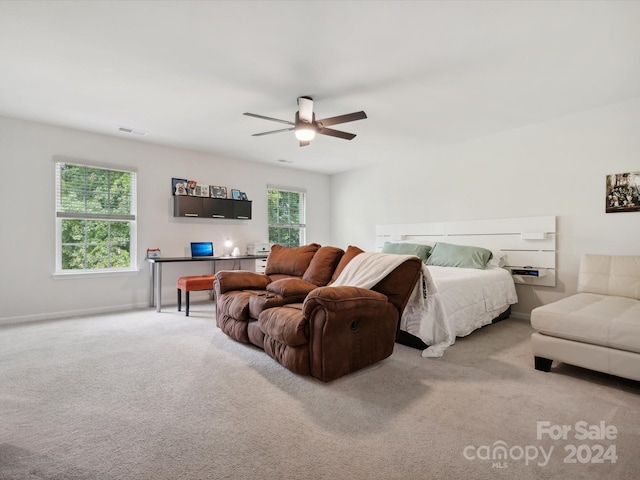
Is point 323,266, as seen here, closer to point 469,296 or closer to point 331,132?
point 331,132

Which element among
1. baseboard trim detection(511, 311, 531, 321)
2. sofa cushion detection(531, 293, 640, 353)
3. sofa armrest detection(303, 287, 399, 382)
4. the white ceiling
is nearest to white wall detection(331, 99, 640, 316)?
baseboard trim detection(511, 311, 531, 321)

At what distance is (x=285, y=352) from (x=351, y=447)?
1.01 meters

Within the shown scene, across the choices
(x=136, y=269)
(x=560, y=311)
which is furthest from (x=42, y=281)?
(x=560, y=311)

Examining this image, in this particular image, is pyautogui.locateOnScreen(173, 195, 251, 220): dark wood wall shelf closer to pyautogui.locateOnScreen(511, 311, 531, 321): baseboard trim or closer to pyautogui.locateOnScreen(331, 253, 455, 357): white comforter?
pyautogui.locateOnScreen(331, 253, 455, 357): white comforter

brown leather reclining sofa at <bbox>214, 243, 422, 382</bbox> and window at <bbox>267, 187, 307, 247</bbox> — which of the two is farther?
window at <bbox>267, 187, 307, 247</bbox>

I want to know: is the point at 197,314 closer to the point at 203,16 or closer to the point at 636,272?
the point at 203,16

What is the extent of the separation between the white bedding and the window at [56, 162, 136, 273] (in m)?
4.32

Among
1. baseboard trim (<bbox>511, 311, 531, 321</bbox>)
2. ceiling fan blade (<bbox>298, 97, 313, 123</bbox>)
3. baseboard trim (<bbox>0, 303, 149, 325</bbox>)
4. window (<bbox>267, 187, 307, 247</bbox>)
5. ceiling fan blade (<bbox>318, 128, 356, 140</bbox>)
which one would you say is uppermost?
ceiling fan blade (<bbox>298, 97, 313, 123</bbox>)

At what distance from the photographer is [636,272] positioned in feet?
10.3

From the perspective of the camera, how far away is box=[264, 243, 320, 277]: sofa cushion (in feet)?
12.0

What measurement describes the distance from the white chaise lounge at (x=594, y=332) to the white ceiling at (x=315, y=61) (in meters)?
2.08

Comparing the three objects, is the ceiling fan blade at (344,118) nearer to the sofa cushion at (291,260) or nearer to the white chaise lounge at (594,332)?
the sofa cushion at (291,260)

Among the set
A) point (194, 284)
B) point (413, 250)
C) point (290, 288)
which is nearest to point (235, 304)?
point (290, 288)

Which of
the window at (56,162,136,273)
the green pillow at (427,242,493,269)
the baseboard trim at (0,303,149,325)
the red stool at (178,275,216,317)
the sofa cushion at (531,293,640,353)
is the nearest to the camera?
the sofa cushion at (531,293,640,353)
